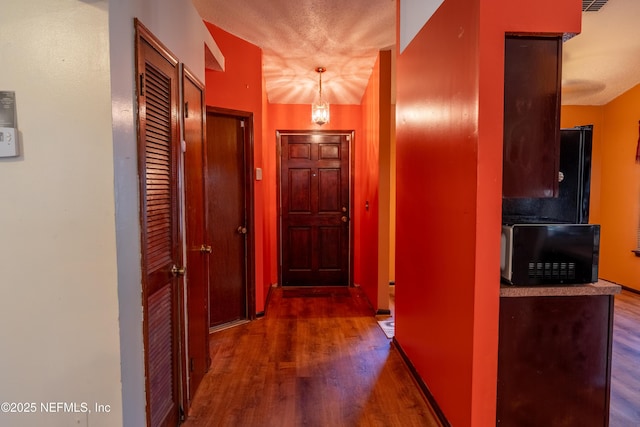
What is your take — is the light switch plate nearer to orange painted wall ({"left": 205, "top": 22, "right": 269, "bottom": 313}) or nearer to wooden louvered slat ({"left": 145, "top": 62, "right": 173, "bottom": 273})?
wooden louvered slat ({"left": 145, "top": 62, "right": 173, "bottom": 273})

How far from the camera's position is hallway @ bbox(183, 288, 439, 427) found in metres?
2.08

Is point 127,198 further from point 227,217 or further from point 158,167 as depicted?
point 227,217

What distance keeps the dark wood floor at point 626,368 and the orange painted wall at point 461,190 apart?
3.36 feet

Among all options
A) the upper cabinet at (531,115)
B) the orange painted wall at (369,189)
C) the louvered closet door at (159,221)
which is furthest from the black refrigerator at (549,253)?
the orange painted wall at (369,189)

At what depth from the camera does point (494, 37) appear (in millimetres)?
1548

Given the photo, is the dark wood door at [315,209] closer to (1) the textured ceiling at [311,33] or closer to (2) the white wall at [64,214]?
(1) the textured ceiling at [311,33]

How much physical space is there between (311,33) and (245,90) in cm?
82

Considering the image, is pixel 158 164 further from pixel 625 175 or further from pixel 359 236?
pixel 625 175

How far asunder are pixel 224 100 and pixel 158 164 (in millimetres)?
1845

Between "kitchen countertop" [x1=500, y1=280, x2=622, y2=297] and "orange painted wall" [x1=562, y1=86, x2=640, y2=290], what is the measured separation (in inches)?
148

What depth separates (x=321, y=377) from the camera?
8.25 feet

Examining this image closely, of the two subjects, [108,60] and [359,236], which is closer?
[108,60]

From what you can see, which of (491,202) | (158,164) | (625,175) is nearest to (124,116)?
(158,164)

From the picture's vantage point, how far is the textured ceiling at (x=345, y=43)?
286 centimetres
